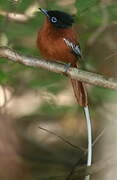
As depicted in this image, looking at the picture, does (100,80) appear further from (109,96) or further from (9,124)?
(9,124)

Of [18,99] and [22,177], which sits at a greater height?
[18,99]

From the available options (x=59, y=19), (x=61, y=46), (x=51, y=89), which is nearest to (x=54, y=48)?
(x=61, y=46)

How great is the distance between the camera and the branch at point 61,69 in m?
3.46

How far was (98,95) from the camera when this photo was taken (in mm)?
4648

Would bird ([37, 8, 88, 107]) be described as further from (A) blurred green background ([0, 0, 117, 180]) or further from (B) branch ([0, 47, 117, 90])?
(B) branch ([0, 47, 117, 90])

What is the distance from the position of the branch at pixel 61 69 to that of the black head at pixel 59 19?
0.50 meters

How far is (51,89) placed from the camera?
4711 mm

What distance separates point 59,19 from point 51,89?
84 cm

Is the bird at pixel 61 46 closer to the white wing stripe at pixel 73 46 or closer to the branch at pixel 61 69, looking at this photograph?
the white wing stripe at pixel 73 46

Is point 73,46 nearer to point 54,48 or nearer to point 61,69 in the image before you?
point 54,48

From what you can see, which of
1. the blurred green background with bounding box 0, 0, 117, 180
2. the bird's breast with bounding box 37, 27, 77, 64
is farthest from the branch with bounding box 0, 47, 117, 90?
the blurred green background with bounding box 0, 0, 117, 180

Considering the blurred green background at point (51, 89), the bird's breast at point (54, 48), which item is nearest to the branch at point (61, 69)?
the bird's breast at point (54, 48)

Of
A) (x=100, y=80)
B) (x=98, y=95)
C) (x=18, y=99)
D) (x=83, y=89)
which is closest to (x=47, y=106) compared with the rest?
(x=98, y=95)

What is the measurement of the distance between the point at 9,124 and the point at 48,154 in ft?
1.66
